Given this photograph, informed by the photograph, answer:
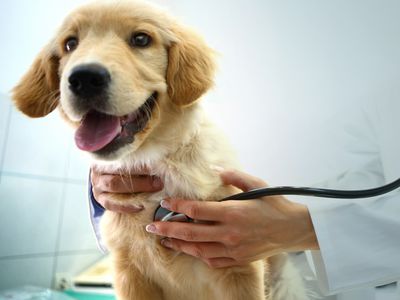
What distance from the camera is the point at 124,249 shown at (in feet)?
2.77

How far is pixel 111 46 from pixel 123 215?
42cm

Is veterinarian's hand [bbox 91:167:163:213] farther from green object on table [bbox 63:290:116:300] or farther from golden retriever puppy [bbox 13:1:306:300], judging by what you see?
green object on table [bbox 63:290:116:300]

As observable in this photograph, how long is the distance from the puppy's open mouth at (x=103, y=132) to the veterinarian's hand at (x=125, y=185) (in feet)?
0.50

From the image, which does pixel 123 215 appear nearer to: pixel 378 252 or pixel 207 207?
pixel 207 207

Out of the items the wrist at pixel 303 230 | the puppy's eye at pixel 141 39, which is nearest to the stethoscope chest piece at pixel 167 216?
the wrist at pixel 303 230

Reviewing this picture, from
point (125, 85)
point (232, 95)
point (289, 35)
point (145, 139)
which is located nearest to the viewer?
point (125, 85)

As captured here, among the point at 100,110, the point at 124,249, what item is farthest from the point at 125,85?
the point at 124,249

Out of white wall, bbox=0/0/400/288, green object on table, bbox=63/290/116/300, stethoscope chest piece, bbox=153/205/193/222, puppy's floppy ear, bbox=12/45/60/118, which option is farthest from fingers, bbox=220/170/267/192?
green object on table, bbox=63/290/116/300

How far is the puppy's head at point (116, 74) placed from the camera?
0.64m

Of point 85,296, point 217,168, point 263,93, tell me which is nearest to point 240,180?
point 217,168

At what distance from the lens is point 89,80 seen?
24.4 inches

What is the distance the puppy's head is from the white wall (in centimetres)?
64

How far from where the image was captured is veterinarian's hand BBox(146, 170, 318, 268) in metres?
0.71

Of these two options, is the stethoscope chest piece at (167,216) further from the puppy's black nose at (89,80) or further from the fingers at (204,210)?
the puppy's black nose at (89,80)
